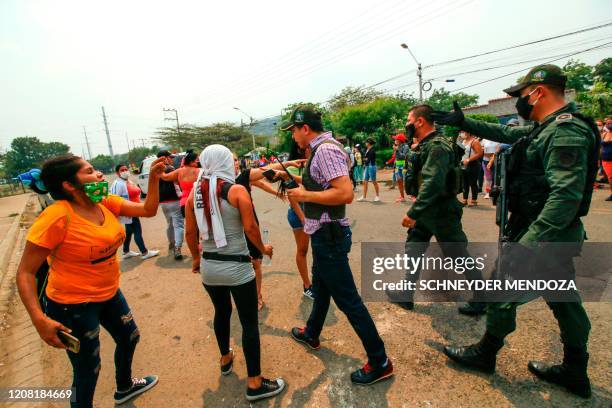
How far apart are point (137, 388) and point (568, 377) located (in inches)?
122

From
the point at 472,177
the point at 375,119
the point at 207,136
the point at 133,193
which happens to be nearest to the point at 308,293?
the point at 133,193

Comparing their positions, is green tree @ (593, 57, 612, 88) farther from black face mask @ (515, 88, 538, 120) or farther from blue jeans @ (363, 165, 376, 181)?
black face mask @ (515, 88, 538, 120)

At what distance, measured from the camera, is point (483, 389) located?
2.18 meters

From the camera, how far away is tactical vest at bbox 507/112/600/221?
192 cm

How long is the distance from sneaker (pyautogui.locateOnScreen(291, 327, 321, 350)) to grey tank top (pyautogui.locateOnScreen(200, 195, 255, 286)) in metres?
0.97

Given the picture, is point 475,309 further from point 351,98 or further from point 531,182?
point 351,98

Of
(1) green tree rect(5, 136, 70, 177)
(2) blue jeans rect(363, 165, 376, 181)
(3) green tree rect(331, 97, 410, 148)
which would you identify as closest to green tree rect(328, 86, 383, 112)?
(3) green tree rect(331, 97, 410, 148)

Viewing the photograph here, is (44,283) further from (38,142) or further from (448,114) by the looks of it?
(38,142)

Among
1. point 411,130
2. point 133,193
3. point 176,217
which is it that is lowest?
point 176,217

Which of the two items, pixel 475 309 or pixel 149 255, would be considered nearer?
pixel 475 309

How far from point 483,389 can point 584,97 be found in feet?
57.7

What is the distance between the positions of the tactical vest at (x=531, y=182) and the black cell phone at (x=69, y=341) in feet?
9.62

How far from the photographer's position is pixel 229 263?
2.15m

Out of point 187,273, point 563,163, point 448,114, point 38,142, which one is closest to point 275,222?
point 187,273
